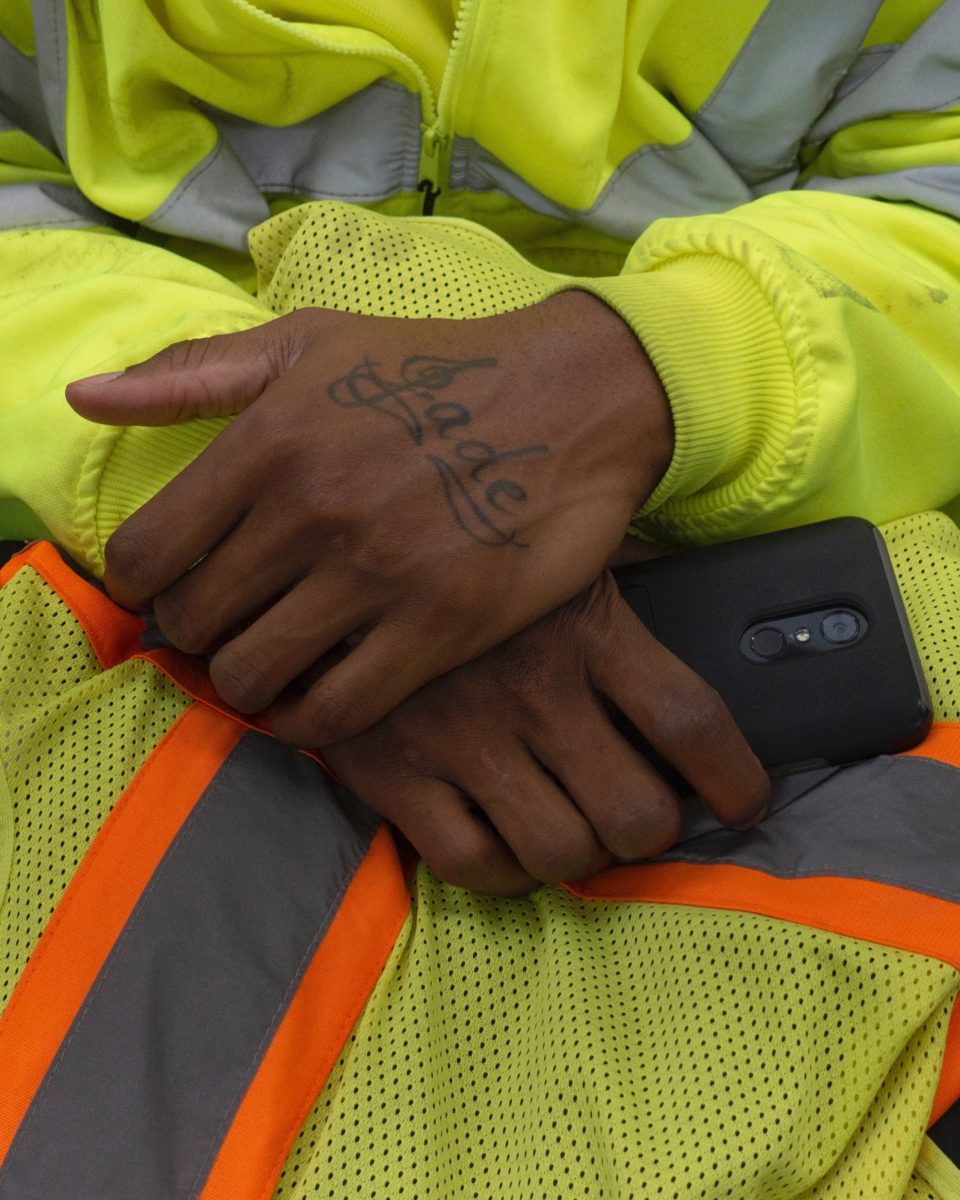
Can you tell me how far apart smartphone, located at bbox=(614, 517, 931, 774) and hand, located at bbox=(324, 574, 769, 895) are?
38mm

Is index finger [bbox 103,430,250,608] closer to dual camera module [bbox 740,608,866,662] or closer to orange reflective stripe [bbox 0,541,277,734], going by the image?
orange reflective stripe [bbox 0,541,277,734]

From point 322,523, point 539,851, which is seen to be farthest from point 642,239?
point 539,851

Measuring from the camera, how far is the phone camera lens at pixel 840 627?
1.94 feet

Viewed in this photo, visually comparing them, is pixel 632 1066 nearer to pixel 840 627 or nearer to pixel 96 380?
pixel 840 627

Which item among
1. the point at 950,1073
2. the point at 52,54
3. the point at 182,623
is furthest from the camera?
the point at 52,54

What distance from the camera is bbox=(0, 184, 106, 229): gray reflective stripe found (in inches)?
29.6

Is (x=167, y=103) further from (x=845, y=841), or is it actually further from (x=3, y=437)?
(x=845, y=841)

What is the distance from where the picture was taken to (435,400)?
0.57m

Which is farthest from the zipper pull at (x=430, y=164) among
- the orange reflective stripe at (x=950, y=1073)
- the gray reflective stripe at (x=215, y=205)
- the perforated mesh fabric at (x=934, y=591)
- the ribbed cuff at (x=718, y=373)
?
the orange reflective stripe at (x=950, y=1073)

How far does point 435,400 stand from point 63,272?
319mm

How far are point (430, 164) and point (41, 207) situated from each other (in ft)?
0.98

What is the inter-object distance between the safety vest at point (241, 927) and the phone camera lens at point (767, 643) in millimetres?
75

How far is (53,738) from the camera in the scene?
569 millimetres

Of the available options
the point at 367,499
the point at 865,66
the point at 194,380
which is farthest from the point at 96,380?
the point at 865,66
